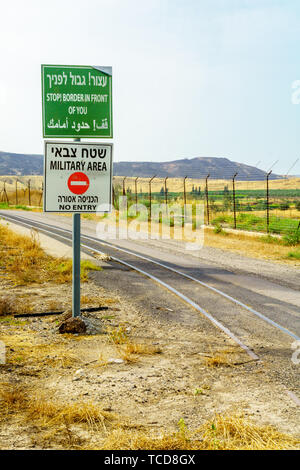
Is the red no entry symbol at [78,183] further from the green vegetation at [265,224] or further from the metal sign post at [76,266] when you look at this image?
the green vegetation at [265,224]

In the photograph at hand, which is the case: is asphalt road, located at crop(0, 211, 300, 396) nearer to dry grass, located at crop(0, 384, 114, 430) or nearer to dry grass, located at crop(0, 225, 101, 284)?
dry grass, located at crop(0, 225, 101, 284)

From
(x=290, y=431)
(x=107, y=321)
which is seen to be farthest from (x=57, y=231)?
(x=290, y=431)

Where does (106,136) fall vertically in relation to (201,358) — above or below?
above

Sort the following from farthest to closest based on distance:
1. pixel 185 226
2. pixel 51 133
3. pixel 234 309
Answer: pixel 185 226
pixel 234 309
pixel 51 133

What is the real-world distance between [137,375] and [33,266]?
343 inches

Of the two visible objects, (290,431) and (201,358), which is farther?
(201,358)

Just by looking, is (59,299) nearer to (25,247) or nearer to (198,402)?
(198,402)

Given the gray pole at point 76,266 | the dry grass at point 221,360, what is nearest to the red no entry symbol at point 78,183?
the gray pole at point 76,266

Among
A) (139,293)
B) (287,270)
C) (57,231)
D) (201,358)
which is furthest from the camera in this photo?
(57,231)

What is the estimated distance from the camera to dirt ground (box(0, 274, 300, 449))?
451 cm

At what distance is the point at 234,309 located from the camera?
918 centimetres

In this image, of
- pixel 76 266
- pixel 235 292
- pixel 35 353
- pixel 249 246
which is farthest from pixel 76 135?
pixel 249 246

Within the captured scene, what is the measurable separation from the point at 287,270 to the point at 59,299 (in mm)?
7945

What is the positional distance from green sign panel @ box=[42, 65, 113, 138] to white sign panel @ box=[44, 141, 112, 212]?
11.3 inches
